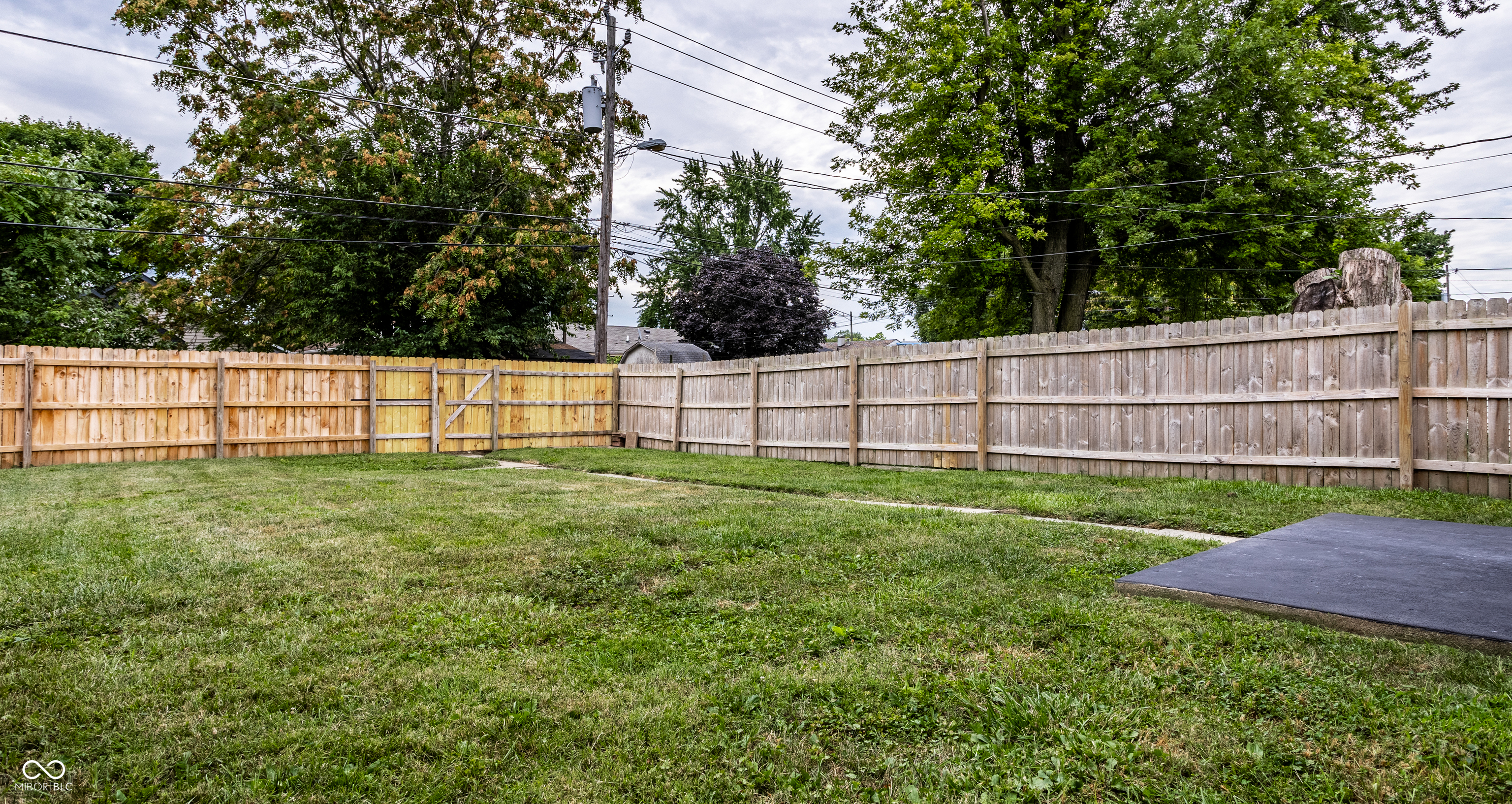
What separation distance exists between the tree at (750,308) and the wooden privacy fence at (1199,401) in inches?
769

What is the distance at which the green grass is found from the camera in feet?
18.7

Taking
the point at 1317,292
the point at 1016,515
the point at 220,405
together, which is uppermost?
the point at 1317,292

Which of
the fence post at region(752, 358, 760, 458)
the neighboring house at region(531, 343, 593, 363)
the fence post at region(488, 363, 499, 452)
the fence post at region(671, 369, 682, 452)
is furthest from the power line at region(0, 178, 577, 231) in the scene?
the fence post at region(752, 358, 760, 458)

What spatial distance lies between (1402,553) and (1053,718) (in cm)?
297

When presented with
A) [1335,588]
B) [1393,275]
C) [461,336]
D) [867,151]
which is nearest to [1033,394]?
[1393,275]

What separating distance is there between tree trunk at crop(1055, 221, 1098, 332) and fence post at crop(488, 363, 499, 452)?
13289 millimetres

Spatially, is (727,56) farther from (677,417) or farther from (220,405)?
(220,405)

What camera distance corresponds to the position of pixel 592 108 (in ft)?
56.1

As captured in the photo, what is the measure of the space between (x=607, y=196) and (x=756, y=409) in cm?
656

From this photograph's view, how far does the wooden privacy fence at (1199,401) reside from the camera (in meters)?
6.68

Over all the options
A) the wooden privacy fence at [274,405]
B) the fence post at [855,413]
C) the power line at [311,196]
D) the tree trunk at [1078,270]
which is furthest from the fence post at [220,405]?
the tree trunk at [1078,270]

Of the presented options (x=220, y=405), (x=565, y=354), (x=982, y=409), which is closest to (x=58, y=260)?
(x=220, y=405)

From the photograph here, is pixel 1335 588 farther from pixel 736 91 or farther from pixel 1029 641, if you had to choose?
pixel 736 91

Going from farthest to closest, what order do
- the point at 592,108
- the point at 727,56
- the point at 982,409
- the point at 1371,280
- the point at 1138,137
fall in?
the point at 727,56, the point at 592,108, the point at 1138,137, the point at 982,409, the point at 1371,280
